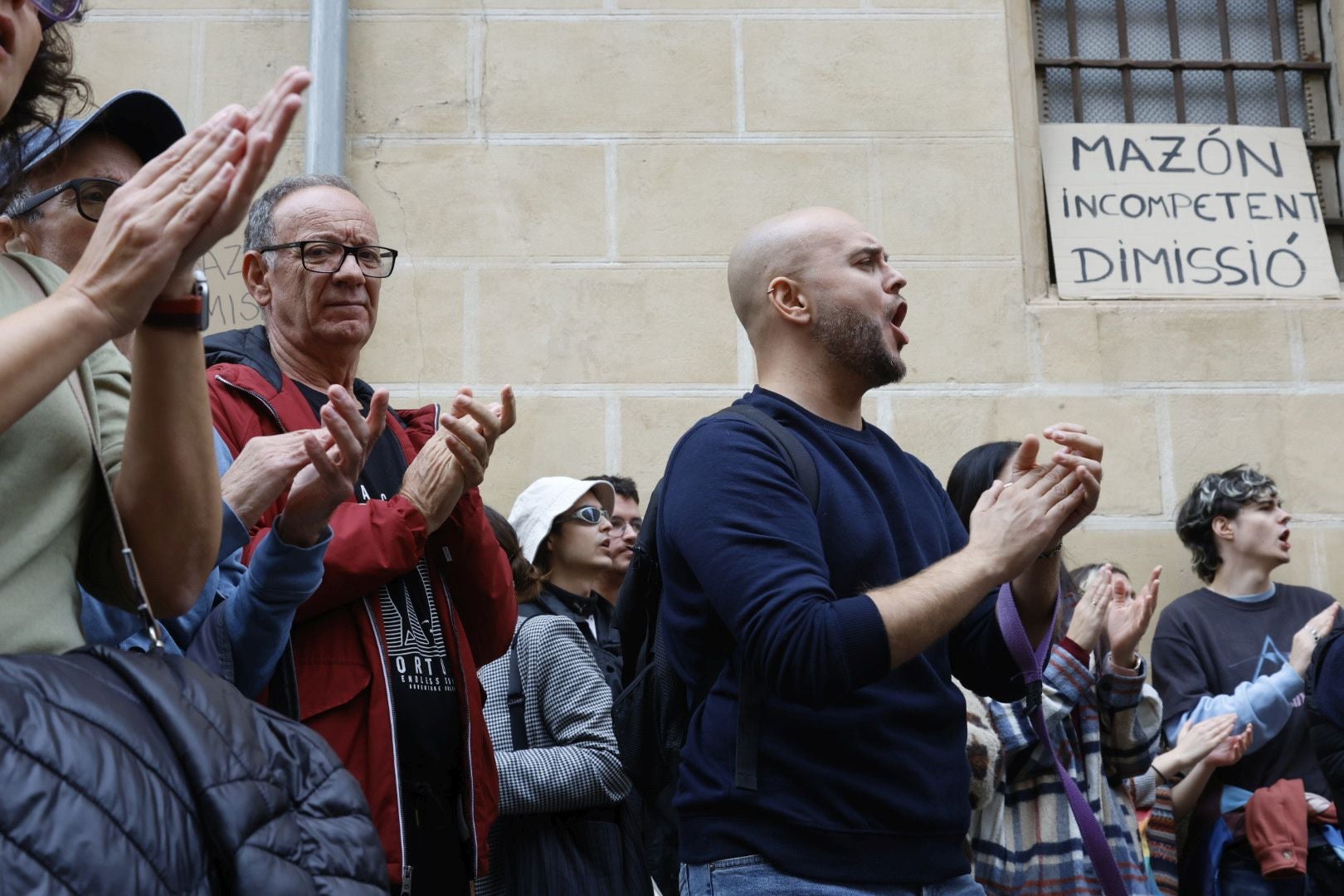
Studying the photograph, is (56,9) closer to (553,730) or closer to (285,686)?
(285,686)

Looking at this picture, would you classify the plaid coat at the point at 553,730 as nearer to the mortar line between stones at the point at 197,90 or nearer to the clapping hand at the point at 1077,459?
the clapping hand at the point at 1077,459

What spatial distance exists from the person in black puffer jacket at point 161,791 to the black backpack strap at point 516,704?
7.59 feet

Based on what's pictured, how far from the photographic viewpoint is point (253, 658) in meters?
2.41

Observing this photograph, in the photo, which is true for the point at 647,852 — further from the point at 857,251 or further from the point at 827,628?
the point at 857,251

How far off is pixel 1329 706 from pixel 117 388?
309cm

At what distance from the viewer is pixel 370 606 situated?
2.66 meters

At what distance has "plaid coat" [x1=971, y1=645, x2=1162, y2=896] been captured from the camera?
3.46 m

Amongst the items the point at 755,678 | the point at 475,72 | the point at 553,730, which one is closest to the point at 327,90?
the point at 475,72

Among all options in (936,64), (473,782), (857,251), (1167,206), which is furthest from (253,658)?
(1167,206)

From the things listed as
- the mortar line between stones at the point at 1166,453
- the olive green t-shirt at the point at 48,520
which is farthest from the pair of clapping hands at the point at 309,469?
the mortar line between stones at the point at 1166,453

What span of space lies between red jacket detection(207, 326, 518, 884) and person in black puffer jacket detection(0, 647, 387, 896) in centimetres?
107

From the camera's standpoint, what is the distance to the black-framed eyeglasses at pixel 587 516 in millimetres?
4422

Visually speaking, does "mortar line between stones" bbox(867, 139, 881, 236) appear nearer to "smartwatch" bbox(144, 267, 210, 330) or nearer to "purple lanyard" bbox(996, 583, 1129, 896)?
"purple lanyard" bbox(996, 583, 1129, 896)

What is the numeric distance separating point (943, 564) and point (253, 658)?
3.52ft
